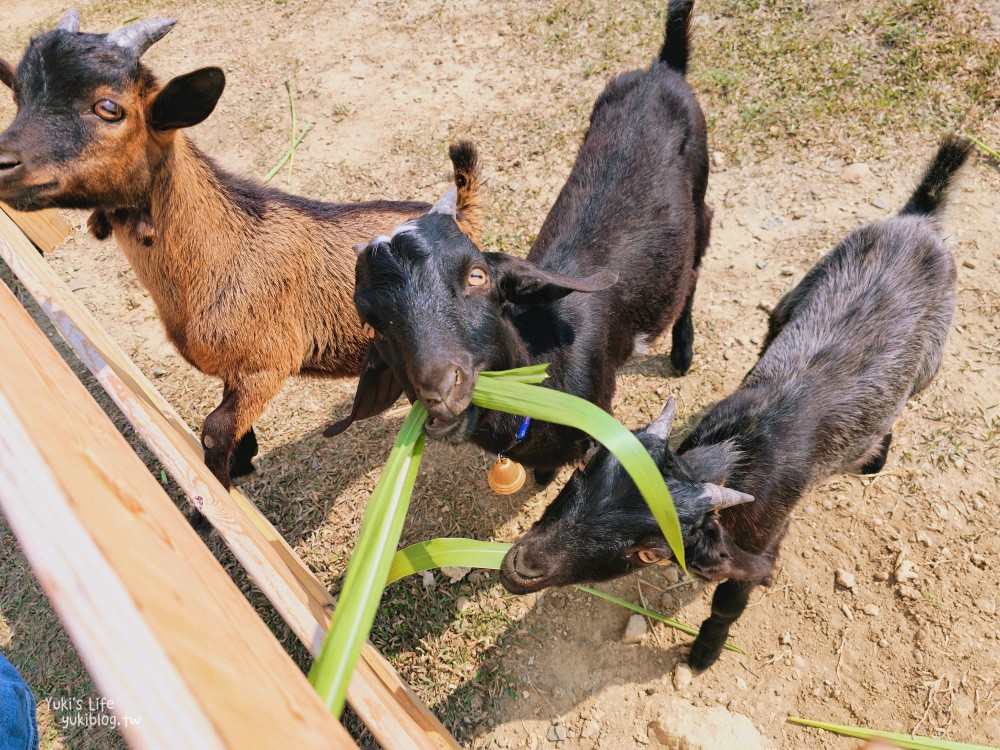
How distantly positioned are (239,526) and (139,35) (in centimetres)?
234

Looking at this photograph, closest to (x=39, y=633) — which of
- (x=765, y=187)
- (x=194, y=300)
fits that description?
(x=194, y=300)

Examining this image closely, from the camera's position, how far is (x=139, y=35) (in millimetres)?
3004

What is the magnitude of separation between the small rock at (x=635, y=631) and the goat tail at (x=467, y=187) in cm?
248

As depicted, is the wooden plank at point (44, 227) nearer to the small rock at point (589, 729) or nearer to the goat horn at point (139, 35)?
the goat horn at point (139, 35)

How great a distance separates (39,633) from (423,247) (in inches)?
148

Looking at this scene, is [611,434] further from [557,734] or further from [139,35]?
[139,35]

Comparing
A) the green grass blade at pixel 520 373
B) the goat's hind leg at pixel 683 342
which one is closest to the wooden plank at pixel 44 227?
the green grass blade at pixel 520 373

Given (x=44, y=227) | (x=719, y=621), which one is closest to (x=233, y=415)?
(x=719, y=621)

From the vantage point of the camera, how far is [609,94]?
13.5 ft

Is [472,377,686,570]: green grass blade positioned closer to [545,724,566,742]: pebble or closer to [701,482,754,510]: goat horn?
[701,482,754,510]: goat horn

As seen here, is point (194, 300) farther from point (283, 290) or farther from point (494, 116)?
point (494, 116)

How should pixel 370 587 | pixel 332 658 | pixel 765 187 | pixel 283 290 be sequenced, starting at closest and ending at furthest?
pixel 332 658
pixel 370 587
pixel 283 290
pixel 765 187

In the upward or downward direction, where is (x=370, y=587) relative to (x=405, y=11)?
downward

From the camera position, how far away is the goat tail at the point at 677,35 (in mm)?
4011
